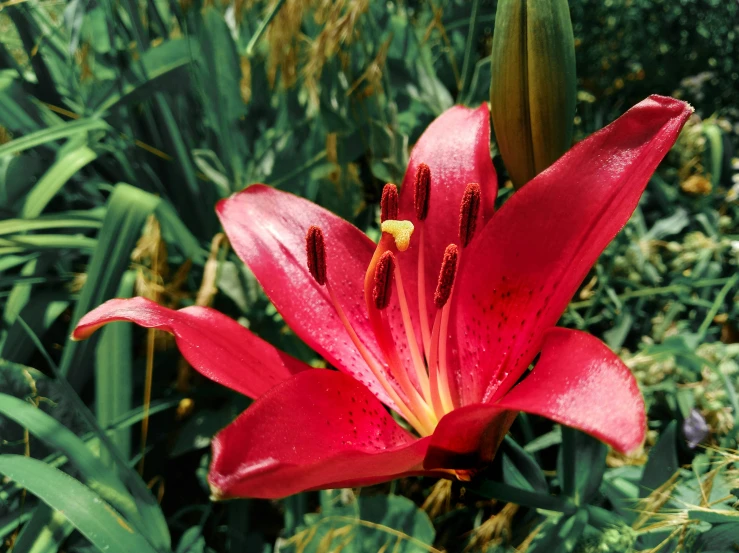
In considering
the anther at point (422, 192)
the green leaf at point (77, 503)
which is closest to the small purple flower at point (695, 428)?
the anther at point (422, 192)

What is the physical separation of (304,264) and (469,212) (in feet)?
0.56

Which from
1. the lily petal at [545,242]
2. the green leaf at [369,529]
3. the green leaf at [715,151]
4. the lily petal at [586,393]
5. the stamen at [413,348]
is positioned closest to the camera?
the lily petal at [586,393]

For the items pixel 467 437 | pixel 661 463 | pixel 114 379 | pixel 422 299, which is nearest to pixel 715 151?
pixel 661 463

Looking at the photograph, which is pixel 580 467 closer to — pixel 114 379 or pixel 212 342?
pixel 212 342

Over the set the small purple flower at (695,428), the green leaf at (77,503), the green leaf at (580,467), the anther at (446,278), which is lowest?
the small purple flower at (695,428)

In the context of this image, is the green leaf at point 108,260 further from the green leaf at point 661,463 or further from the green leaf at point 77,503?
the green leaf at point 661,463

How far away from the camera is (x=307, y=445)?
487 millimetres

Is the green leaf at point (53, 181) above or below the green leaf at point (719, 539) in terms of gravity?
above

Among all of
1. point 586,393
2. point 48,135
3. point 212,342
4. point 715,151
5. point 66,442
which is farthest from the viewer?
point 715,151

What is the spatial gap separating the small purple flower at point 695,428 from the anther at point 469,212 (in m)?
0.43

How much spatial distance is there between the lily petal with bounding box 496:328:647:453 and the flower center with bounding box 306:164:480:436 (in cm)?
13

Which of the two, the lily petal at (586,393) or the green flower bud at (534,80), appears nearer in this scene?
the lily petal at (586,393)

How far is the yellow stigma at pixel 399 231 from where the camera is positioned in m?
0.58

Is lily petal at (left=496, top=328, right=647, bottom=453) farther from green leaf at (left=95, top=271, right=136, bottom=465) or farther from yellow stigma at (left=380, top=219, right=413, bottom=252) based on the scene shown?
green leaf at (left=95, top=271, right=136, bottom=465)
